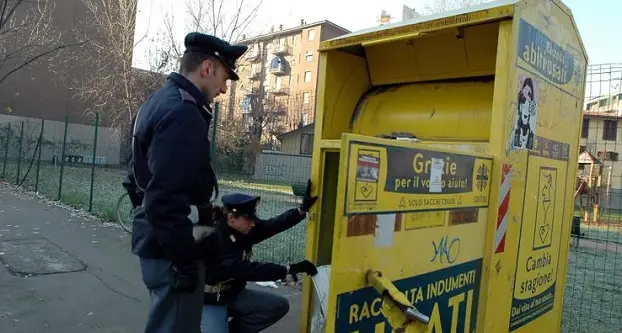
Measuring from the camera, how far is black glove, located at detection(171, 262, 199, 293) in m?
2.15

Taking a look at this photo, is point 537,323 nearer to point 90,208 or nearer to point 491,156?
point 491,156

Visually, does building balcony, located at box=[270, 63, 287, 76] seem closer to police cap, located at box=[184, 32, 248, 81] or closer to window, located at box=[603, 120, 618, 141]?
window, located at box=[603, 120, 618, 141]

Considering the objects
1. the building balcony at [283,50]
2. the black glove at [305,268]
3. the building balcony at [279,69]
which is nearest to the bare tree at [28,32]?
the black glove at [305,268]

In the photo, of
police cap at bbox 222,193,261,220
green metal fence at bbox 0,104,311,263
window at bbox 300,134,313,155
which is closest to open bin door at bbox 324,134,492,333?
police cap at bbox 222,193,261,220

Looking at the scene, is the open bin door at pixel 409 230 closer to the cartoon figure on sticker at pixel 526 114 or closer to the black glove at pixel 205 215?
the cartoon figure on sticker at pixel 526 114

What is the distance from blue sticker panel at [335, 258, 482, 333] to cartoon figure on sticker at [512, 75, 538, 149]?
76 centimetres

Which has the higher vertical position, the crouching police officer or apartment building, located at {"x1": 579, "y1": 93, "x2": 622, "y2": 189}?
apartment building, located at {"x1": 579, "y1": 93, "x2": 622, "y2": 189}

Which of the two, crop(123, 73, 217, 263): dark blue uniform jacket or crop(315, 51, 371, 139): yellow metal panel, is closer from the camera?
crop(123, 73, 217, 263): dark blue uniform jacket

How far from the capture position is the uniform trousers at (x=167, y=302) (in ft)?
7.43

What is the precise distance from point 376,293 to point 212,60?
1397mm

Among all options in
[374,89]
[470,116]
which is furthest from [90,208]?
[470,116]

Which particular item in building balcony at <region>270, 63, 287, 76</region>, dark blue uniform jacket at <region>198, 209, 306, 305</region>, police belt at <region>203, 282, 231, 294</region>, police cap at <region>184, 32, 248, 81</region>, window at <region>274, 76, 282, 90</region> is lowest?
police belt at <region>203, 282, 231, 294</region>

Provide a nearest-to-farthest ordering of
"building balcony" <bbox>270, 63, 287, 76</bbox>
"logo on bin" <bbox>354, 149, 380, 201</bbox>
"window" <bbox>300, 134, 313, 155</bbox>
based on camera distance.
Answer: "logo on bin" <bbox>354, 149, 380, 201</bbox> < "window" <bbox>300, 134, 313, 155</bbox> < "building balcony" <bbox>270, 63, 287, 76</bbox>

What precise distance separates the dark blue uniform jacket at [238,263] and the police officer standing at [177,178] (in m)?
0.32
